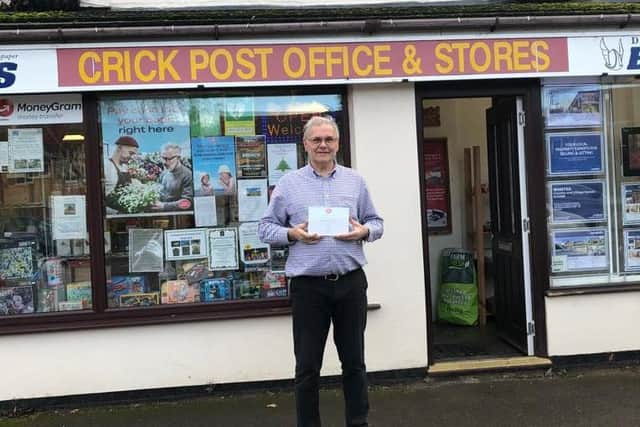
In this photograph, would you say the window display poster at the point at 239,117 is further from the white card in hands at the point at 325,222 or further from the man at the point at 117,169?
the white card in hands at the point at 325,222

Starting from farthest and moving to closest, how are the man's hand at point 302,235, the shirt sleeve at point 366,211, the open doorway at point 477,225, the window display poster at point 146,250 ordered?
the open doorway at point 477,225 → the window display poster at point 146,250 → the shirt sleeve at point 366,211 → the man's hand at point 302,235

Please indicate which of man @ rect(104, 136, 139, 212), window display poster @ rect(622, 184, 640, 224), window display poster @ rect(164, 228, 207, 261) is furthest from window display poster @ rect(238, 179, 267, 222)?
window display poster @ rect(622, 184, 640, 224)

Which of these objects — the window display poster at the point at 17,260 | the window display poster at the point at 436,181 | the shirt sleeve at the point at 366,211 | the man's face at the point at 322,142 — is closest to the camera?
the man's face at the point at 322,142

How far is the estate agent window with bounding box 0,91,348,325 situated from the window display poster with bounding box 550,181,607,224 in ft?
6.33

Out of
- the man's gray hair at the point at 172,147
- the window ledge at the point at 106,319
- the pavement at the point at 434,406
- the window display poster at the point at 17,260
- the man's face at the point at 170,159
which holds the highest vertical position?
Answer: the man's gray hair at the point at 172,147

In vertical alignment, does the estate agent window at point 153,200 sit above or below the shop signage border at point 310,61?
below

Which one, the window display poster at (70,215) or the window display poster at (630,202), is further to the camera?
the window display poster at (630,202)

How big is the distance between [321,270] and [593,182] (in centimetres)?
317

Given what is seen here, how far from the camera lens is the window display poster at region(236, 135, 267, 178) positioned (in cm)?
496

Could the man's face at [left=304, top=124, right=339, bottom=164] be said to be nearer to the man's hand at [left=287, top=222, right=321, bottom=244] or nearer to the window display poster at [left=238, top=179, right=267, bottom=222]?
the man's hand at [left=287, top=222, right=321, bottom=244]

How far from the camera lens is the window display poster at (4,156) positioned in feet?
15.4

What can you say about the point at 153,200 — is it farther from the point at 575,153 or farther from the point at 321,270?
the point at 575,153

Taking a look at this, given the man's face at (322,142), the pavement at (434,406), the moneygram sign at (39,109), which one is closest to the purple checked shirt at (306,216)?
the man's face at (322,142)

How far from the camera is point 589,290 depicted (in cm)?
505
